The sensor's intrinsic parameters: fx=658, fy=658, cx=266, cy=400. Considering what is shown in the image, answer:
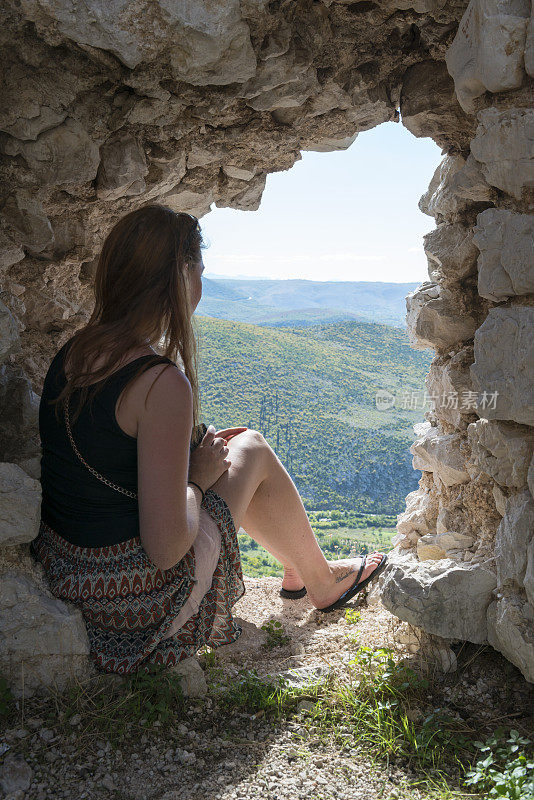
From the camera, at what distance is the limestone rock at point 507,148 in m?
2.24

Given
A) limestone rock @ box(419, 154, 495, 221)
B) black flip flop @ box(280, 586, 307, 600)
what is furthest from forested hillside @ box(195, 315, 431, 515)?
limestone rock @ box(419, 154, 495, 221)

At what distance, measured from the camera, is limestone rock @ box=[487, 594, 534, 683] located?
7.08ft

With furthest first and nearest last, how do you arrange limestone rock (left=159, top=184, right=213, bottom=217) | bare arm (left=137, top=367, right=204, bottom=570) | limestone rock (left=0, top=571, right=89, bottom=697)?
limestone rock (left=159, top=184, right=213, bottom=217) → limestone rock (left=0, top=571, right=89, bottom=697) → bare arm (left=137, top=367, right=204, bottom=570)

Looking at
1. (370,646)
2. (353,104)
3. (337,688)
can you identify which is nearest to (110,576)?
(337,688)

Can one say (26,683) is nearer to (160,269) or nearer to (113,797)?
(113,797)

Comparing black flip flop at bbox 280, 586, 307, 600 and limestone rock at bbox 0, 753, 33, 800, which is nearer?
limestone rock at bbox 0, 753, 33, 800

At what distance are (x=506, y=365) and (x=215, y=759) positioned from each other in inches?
63.0

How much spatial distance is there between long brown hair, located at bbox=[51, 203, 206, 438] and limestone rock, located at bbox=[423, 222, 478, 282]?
1.17 meters

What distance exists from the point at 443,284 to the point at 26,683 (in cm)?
233

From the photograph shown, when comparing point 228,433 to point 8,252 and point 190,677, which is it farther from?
point 8,252

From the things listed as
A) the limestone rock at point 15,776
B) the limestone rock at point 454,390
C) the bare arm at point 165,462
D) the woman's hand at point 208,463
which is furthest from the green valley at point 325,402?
the limestone rock at point 15,776

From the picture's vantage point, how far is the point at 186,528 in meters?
2.07

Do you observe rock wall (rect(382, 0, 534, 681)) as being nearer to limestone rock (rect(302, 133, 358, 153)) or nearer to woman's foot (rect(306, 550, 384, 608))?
woman's foot (rect(306, 550, 384, 608))

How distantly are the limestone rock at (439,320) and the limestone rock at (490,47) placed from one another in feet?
2.77
